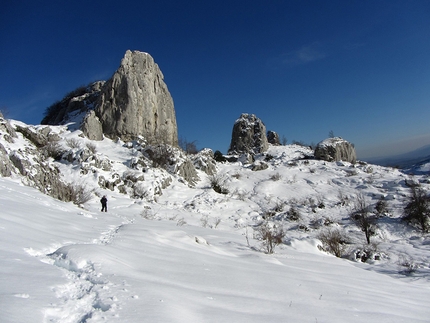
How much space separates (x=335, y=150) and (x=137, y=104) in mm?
28890

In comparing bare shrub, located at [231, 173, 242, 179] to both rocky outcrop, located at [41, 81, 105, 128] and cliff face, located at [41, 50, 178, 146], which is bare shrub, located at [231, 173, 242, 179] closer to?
cliff face, located at [41, 50, 178, 146]

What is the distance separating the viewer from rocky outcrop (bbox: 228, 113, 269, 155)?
45.9m

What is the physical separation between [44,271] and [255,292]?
8.47ft

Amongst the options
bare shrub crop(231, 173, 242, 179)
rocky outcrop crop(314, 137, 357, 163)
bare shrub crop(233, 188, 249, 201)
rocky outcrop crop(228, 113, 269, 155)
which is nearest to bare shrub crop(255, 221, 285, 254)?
bare shrub crop(233, 188, 249, 201)

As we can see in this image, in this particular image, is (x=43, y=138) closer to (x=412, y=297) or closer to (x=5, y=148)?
(x=5, y=148)

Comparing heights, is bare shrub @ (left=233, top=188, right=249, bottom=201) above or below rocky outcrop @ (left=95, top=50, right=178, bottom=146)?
below

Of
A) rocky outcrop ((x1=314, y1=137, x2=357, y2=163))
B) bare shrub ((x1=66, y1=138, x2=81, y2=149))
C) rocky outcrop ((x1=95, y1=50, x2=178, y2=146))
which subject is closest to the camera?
bare shrub ((x1=66, y1=138, x2=81, y2=149))

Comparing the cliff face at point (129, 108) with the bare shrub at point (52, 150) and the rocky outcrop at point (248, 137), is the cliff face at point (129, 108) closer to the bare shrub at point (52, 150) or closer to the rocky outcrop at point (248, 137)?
the bare shrub at point (52, 150)

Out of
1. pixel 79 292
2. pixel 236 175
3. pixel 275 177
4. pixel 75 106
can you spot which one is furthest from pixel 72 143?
pixel 79 292

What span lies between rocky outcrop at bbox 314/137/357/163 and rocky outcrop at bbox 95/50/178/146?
72.3 ft

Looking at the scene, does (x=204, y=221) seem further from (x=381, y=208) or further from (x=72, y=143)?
(x=72, y=143)

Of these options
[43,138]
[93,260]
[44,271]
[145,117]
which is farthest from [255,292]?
[145,117]

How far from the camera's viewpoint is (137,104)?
102ft

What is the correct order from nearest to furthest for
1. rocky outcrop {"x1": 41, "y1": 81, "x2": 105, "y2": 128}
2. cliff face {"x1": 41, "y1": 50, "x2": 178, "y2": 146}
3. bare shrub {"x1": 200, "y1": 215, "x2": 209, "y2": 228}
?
bare shrub {"x1": 200, "y1": 215, "x2": 209, "y2": 228} < cliff face {"x1": 41, "y1": 50, "x2": 178, "y2": 146} < rocky outcrop {"x1": 41, "y1": 81, "x2": 105, "y2": 128}
